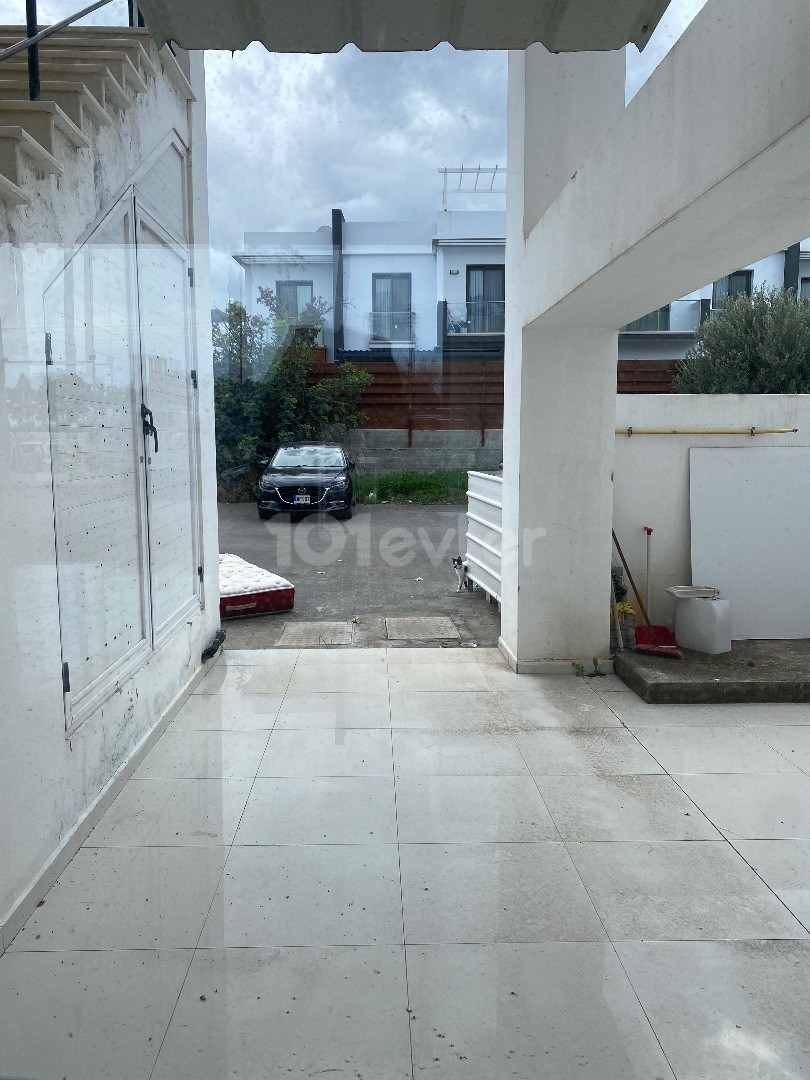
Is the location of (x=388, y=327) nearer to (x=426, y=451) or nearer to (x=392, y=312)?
(x=392, y=312)

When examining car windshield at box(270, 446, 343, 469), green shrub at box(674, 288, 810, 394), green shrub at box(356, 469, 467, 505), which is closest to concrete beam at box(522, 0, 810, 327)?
green shrub at box(356, 469, 467, 505)

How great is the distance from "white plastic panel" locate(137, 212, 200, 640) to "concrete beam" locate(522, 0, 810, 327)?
6.04 ft

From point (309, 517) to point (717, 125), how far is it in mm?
6762

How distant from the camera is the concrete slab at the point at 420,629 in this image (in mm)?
5066

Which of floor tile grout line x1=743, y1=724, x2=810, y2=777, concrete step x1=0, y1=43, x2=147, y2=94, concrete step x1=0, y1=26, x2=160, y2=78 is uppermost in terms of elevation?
concrete step x1=0, y1=26, x2=160, y2=78

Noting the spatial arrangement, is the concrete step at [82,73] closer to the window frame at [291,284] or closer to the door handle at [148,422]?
the door handle at [148,422]

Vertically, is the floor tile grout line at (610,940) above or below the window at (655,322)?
below

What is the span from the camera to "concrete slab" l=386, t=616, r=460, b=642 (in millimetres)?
5066

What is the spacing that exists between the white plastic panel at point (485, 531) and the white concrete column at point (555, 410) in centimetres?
78

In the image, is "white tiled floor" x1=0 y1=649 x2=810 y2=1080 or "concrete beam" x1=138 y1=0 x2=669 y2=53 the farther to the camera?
"white tiled floor" x1=0 y1=649 x2=810 y2=1080

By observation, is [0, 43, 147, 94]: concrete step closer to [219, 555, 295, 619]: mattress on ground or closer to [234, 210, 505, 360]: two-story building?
[234, 210, 505, 360]: two-story building

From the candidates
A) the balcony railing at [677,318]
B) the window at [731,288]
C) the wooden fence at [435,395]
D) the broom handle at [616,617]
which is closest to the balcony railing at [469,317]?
the wooden fence at [435,395]

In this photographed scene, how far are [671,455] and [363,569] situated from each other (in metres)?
3.16

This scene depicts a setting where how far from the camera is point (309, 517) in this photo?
27.1 feet
